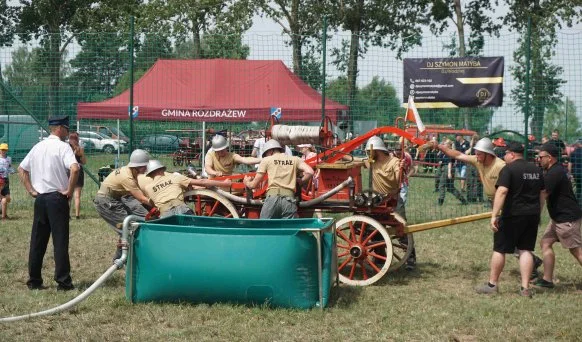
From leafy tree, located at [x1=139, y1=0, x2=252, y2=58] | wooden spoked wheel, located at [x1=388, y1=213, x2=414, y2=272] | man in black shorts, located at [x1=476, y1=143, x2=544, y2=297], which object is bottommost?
wooden spoked wheel, located at [x1=388, y1=213, x2=414, y2=272]

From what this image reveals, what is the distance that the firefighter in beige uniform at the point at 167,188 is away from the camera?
32.1 ft

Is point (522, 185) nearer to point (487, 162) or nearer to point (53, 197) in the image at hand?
point (487, 162)

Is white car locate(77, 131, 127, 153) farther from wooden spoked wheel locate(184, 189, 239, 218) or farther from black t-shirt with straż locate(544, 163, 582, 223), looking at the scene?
black t-shirt with straż locate(544, 163, 582, 223)

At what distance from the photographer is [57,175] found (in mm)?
9016

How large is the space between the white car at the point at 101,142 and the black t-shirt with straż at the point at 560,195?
9.85 metres

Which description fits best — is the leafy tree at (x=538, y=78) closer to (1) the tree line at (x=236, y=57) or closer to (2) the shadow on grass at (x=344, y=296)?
(1) the tree line at (x=236, y=57)

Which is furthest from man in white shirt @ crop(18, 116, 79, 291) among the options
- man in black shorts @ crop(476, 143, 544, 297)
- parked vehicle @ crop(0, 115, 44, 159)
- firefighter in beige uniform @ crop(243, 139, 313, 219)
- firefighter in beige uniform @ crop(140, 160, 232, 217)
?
parked vehicle @ crop(0, 115, 44, 159)

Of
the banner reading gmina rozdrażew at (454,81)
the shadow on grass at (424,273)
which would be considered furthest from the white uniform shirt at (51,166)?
the banner reading gmina rozdrażew at (454,81)

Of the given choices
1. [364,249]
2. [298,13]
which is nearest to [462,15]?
[298,13]

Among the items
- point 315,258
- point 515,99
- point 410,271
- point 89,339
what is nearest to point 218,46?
point 515,99

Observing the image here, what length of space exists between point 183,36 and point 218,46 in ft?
2.84

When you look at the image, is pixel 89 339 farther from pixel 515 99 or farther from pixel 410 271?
pixel 515 99

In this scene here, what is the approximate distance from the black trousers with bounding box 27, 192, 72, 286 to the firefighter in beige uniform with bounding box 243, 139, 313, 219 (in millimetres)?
2178

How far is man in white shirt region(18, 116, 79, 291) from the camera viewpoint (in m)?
8.95
